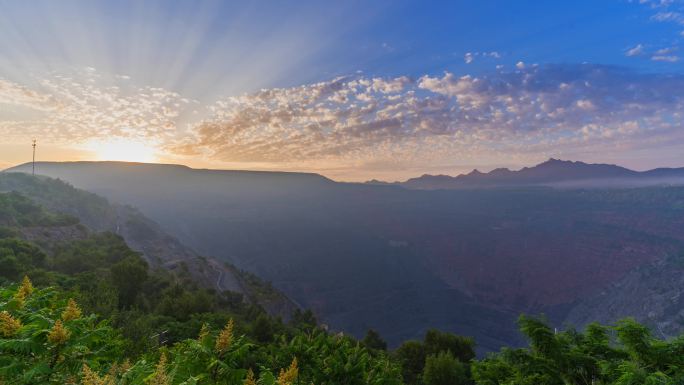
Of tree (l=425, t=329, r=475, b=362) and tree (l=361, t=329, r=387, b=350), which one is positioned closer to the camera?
tree (l=425, t=329, r=475, b=362)

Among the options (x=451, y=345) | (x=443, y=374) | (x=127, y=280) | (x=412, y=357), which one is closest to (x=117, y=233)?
(x=127, y=280)

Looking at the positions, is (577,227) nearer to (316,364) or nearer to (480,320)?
(480,320)

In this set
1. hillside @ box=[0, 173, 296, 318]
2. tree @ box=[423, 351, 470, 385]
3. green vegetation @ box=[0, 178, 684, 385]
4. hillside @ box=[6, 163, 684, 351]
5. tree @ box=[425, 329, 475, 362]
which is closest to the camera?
green vegetation @ box=[0, 178, 684, 385]

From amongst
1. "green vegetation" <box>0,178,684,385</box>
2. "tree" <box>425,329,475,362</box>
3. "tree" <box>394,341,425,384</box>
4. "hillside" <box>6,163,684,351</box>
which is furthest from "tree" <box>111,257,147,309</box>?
"hillside" <box>6,163,684,351</box>

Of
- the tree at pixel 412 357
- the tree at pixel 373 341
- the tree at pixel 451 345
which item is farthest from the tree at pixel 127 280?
the tree at pixel 451 345

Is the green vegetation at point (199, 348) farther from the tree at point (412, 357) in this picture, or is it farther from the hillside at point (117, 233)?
the hillside at point (117, 233)

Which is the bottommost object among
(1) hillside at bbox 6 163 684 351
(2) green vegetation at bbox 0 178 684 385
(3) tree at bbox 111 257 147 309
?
(1) hillside at bbox 6 163 684 351

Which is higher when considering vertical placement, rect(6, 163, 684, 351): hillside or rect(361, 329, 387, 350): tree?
rect(361, 329, 387, 350): tree

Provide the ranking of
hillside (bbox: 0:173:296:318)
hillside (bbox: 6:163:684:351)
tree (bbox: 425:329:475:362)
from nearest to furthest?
tree (bbox: 425:329:475:362) < hillside (bbox: 0:173:296:318) < hillside (bbox: 6:163:684:351)

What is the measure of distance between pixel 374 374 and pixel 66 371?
12.4 metres

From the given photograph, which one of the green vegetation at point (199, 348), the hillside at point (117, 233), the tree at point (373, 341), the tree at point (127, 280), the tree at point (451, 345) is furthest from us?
the hillside at point (117, 233)

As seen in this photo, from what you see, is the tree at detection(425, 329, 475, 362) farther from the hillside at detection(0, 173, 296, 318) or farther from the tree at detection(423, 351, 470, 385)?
the hillside at detection(0, 173, 296, 318)

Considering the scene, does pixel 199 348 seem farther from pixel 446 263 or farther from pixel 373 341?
pixel 446 263

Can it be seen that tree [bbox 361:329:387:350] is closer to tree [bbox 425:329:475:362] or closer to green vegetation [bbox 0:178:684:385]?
Answer: green vegetation [bbox 0:178:684:385]
